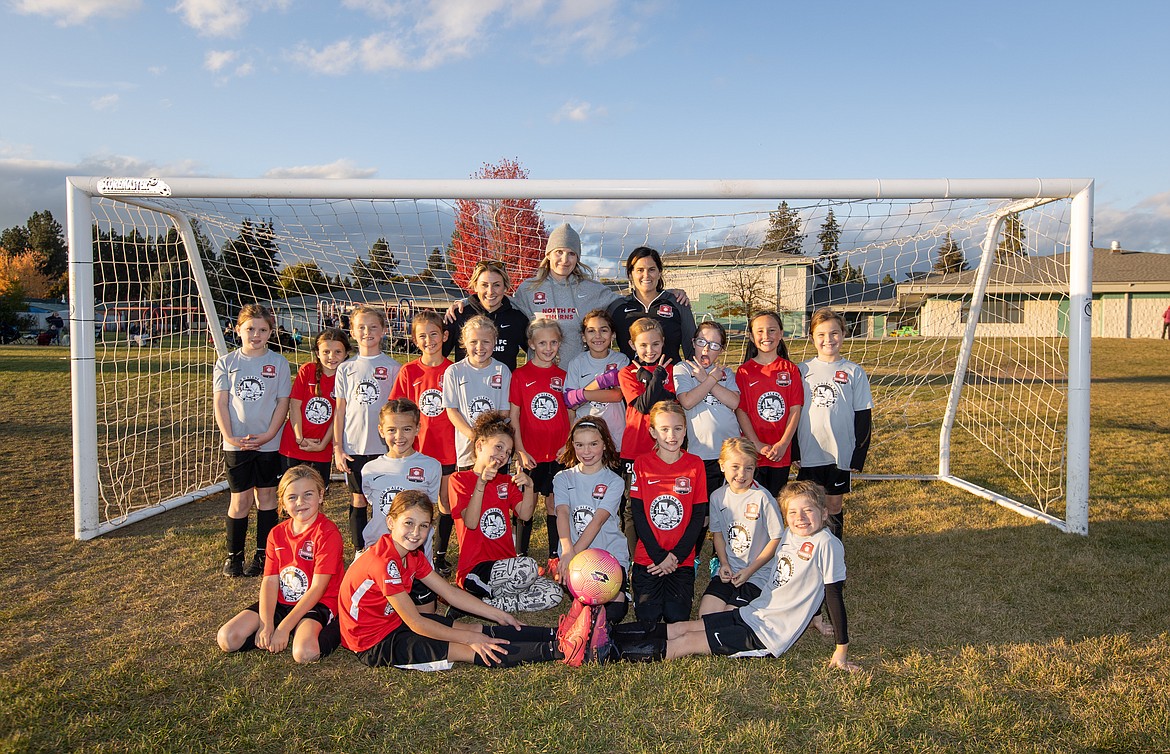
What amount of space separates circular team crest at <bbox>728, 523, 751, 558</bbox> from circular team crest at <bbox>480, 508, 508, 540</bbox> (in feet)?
4.23

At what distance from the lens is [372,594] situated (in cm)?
300

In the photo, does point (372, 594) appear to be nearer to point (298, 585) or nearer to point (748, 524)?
point (298, 585)

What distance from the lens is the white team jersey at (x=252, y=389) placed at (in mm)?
4117

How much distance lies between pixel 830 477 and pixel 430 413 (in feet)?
7.73

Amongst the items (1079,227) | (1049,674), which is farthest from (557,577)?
(1079,227)

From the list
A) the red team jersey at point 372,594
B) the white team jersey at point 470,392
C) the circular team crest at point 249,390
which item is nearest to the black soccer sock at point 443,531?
the white team jersey at point 470,392

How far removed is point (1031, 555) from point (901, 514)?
1057mm

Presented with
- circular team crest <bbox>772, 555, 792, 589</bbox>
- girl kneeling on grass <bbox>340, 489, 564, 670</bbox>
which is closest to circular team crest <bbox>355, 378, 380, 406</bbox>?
girl kneeling on grass <bbox>340, 489, 564, 670</bbox>

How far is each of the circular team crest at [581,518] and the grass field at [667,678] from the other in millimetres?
818

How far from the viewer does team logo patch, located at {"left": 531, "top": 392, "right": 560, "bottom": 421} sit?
408 centimetres

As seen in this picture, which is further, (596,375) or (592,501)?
(596,375)

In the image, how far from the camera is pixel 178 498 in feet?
18.5

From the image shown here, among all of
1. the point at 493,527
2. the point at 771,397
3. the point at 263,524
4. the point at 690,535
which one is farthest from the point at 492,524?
the point at 771,397

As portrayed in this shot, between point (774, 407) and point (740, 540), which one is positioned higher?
point (774, 407)
